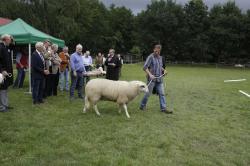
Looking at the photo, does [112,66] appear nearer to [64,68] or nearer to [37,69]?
[64,68]

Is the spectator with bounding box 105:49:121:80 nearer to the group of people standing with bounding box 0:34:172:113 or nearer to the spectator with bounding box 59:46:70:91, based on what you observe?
the group of people standing with bounding box 0:34:172:113

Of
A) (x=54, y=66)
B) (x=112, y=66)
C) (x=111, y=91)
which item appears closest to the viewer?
(x=111, y=91)

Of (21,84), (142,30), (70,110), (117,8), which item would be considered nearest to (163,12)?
(142,30)

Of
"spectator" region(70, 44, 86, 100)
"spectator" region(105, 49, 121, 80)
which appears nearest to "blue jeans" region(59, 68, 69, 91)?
"spectator" region(105, 49, 121, 80)

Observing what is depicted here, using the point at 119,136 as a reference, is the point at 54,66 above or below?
above

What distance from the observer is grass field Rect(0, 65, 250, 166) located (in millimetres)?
6059

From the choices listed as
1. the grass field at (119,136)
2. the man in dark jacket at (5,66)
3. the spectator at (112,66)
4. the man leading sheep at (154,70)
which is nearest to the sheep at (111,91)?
the grass field at (119,136)

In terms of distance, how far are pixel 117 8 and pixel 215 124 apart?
279 feet

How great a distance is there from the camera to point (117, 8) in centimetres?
9188

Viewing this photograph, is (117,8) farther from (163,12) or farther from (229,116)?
(229,116)

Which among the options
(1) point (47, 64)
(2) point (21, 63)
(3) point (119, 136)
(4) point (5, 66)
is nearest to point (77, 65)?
(1) point (47, 64)

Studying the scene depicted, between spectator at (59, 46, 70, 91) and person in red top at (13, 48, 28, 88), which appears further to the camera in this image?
person in red top at (13, 48, 28, 88)

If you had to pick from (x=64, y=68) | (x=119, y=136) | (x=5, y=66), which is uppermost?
(x=5, y=66)

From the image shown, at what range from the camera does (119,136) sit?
7.45m
